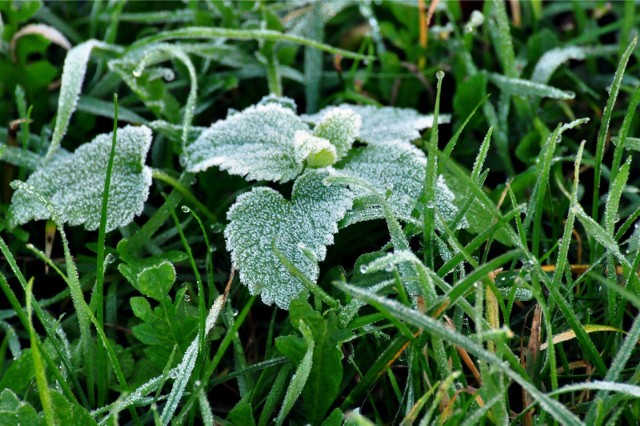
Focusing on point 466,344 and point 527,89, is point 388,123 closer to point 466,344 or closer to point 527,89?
point 527,89

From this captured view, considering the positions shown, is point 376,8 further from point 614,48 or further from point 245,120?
point 245,120

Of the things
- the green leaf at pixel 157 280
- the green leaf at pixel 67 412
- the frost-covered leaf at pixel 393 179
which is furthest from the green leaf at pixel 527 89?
the green leaf at pixel 67 412

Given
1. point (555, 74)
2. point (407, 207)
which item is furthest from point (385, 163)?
point (555, 74)

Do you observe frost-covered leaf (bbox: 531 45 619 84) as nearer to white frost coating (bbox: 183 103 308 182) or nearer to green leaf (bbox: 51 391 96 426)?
white frost coating (bbox: 183 103 308 182)

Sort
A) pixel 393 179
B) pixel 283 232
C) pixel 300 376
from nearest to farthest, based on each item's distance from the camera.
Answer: pixel 300 376 < pixel 283 232 < pixel 393 179

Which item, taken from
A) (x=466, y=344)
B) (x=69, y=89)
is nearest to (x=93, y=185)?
(x=69, y=89)

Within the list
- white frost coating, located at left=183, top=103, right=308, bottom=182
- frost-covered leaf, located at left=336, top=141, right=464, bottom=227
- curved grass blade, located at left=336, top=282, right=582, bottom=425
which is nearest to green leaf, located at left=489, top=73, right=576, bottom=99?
frost-covered leaf, located at left=336, top=141, right=464, bottom=227

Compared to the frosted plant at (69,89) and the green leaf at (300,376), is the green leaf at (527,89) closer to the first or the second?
the green leaf at (300,376)
